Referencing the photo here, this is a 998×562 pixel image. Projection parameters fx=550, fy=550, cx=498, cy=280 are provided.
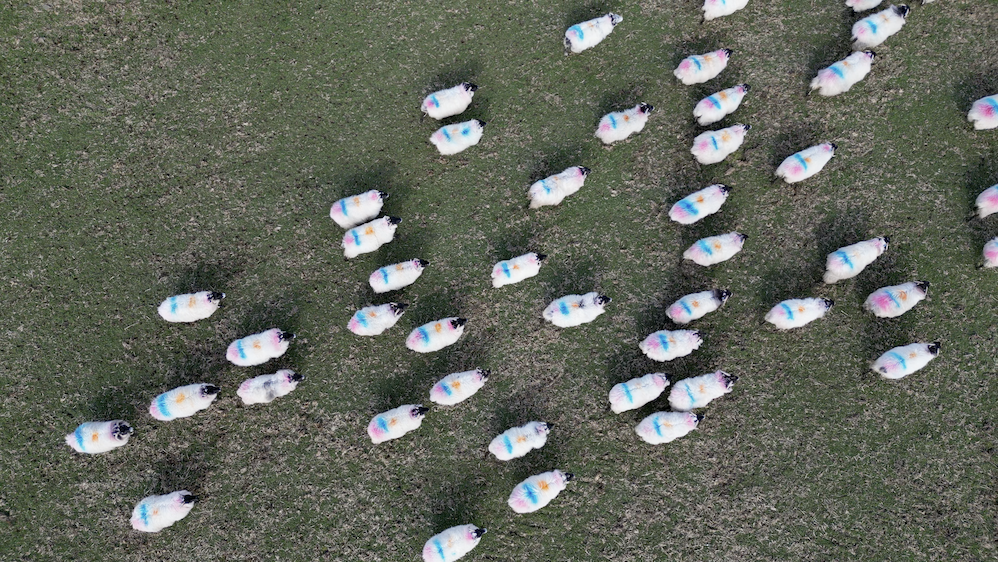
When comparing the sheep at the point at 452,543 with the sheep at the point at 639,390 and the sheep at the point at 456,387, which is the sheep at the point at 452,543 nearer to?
the sheep at the point at 456,387

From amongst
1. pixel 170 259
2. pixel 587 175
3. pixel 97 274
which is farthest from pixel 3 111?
pixel 587 175

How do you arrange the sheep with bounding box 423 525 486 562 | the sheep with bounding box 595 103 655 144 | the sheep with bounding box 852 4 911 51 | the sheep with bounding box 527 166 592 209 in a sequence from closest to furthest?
the sheep with bounding box 423 525 486 562 → the sheep with bounding box 527 166 592 209 → the sheep with bounding box 595 103 655 144 → the sheep with bounding box 852 4 911 51

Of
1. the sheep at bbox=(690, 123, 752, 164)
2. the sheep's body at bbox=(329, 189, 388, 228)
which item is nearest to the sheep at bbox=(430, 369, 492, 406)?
the sheep's body at bbox=(329, 189, 388, 228)

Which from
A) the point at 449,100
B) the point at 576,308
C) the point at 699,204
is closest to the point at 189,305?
the point at 449,100

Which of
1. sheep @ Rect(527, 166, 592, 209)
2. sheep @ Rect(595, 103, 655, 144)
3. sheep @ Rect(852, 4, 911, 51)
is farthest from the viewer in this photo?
sheep @ Rect(852, 4, 911, 51)

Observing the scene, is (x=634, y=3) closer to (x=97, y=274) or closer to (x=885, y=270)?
(x=885, y=270)

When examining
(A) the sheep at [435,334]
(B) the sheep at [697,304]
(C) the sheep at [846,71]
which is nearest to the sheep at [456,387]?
(A) the sheep at [435,334]

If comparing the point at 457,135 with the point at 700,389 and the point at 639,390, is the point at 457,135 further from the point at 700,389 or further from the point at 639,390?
the point at 700,389

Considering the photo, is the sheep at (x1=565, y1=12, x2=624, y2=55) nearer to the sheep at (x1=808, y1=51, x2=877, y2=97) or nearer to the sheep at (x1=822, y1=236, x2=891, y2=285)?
the sheep at (x1=808, y1=51, x2=877, y2=97)
